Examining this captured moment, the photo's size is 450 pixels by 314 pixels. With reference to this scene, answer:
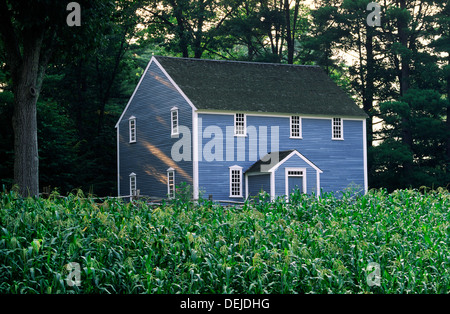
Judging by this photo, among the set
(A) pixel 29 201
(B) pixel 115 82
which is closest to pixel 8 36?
(A) pixel 29 201

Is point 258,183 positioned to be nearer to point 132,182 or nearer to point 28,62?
point 132,182

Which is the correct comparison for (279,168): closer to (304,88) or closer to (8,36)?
(304,88)

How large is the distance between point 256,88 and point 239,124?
3.54 meters

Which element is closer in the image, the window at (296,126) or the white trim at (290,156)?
the white trim at (290,156)

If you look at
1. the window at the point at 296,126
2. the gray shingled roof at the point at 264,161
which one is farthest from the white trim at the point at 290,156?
the window at the point at 296,126

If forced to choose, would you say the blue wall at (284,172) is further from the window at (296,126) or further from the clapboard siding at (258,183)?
the window at (296,126)

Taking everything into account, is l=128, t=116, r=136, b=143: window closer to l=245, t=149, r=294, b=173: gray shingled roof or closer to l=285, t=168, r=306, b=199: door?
l=245, t=149, r=294, b=173: gray shingled roof

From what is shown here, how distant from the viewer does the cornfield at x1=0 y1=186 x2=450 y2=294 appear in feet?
34.9

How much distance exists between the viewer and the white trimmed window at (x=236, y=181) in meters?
33.1

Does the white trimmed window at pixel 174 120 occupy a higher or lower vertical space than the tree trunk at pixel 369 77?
lower

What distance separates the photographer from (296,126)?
34.8m

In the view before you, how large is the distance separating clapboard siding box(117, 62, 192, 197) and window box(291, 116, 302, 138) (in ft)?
18.9

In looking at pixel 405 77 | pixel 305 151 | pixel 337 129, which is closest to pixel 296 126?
pixel 305 151

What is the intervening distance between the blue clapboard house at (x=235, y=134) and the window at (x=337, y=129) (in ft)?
0.18
